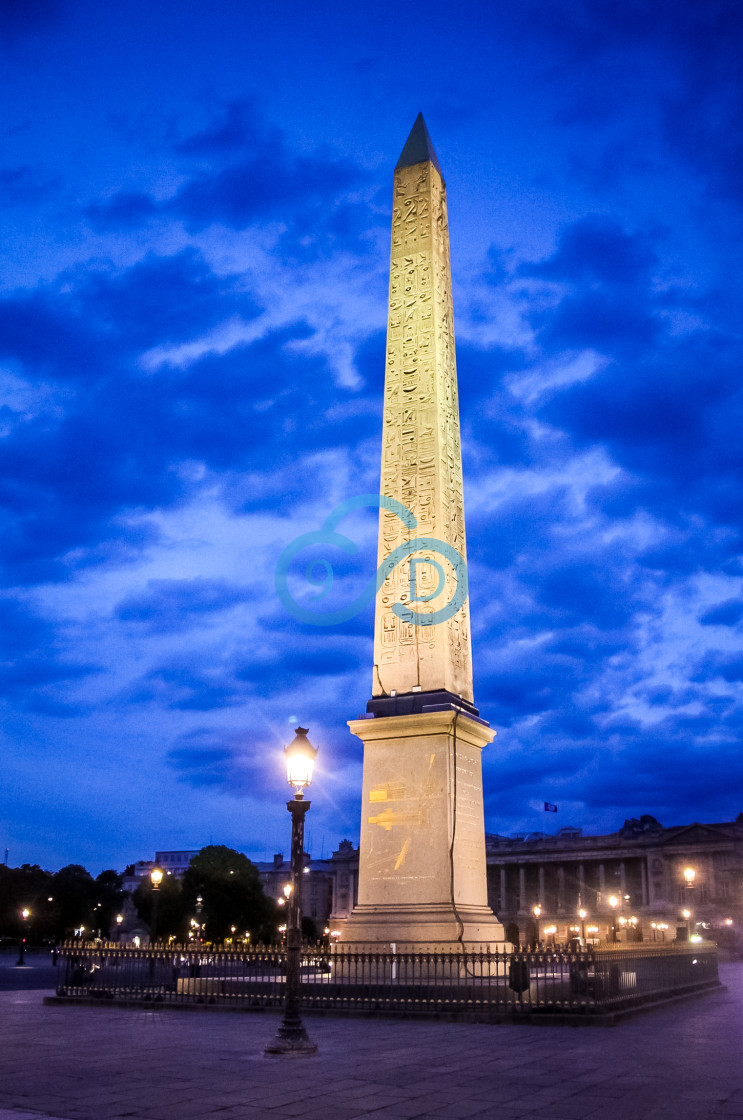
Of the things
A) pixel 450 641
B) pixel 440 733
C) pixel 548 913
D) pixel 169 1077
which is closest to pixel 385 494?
pixel 450 641

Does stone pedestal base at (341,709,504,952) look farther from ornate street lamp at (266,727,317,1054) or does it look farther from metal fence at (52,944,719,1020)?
ornate street lamp at (266,727,317,1054)

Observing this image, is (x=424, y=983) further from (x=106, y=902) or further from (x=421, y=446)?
(x=106, y=902)

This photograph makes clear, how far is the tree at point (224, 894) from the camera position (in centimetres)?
7519

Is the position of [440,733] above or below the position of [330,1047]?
above

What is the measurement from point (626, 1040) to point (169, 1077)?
673 centimetres

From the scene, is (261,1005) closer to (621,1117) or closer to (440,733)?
(440,733)

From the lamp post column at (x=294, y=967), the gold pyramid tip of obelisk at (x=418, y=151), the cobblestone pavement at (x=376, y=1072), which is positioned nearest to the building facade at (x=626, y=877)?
the gold pyramid tip of obelisk at (x=418, y=151)

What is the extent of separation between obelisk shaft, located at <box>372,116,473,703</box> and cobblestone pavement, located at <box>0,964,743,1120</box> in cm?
730

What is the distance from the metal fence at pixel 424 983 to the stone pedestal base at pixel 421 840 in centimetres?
67

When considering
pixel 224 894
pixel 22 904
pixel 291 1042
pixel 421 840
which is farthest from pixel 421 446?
pixel 22 904

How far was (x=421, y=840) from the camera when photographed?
1939cm

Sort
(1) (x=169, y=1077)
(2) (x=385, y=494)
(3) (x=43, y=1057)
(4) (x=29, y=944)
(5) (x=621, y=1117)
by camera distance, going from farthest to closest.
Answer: (4) (x=29, y=944)
(2) (x=385, y=494)
(3) (x=43, y=1057)
(1) (x=169, y=1077)
(5) (x=621, y=1117)

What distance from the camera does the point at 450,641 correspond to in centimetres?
2089

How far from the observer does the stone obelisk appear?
19.2 metres
